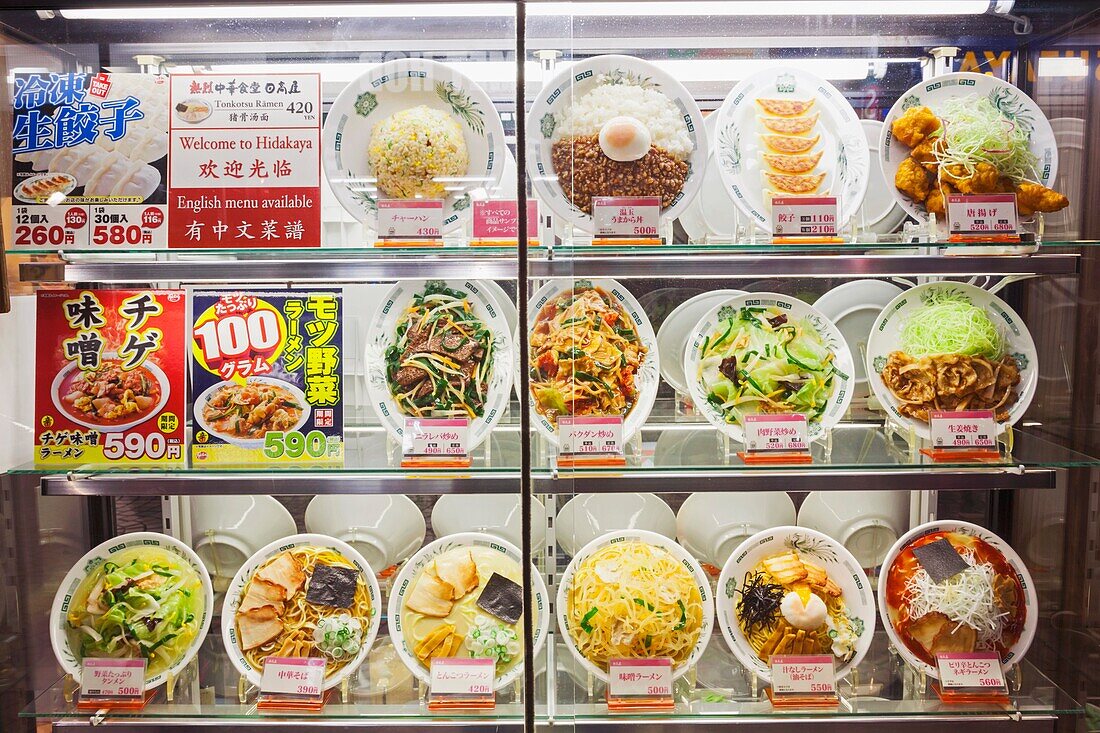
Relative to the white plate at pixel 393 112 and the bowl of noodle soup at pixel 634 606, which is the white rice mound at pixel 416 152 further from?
the bowl of noodle soup at pixel 634 606

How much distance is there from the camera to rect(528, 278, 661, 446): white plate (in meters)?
1.66

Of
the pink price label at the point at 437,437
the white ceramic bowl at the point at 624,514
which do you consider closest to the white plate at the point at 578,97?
the pink price label at the point at 437,437

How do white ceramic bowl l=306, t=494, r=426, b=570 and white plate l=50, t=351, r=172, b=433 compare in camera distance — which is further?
white ceramic bowl l=306, t=494, r=426, b=570

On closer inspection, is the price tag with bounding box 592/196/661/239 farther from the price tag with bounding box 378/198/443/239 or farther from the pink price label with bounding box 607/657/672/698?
the pink price label with bounding box 607/657/672/698

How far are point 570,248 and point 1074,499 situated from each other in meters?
1.30

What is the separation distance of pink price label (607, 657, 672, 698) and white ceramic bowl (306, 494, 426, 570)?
0.62 metres

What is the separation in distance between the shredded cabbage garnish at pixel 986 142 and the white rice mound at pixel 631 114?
1.90 feet

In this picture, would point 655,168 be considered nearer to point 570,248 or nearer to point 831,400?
point 570,248

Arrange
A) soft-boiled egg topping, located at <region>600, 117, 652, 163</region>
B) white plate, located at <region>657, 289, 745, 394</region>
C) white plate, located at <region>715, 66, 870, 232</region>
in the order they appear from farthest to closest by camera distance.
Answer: white plate, located at <region>657, 289, 745, 394</region>
white plate, located at <region>715, 66, 870, 232</region>
soft-boiled egg topping, located at <region>600, 117, 652, 163</region>

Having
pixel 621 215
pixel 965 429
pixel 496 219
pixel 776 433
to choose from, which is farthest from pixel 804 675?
pixel 496 219

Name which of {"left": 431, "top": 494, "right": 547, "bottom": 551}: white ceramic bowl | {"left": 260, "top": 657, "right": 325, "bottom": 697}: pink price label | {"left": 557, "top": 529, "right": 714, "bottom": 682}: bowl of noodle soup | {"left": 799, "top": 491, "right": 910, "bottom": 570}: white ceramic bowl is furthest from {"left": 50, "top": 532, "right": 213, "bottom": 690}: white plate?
{"left": 799, "top": 491, "right": 910, "bottom": 570}: white ceramic bowl

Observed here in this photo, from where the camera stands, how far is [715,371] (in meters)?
1.71

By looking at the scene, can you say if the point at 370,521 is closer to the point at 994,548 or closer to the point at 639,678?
the point at 639,678

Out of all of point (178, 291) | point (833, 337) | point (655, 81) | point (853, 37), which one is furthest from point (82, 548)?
point (853, 37)
